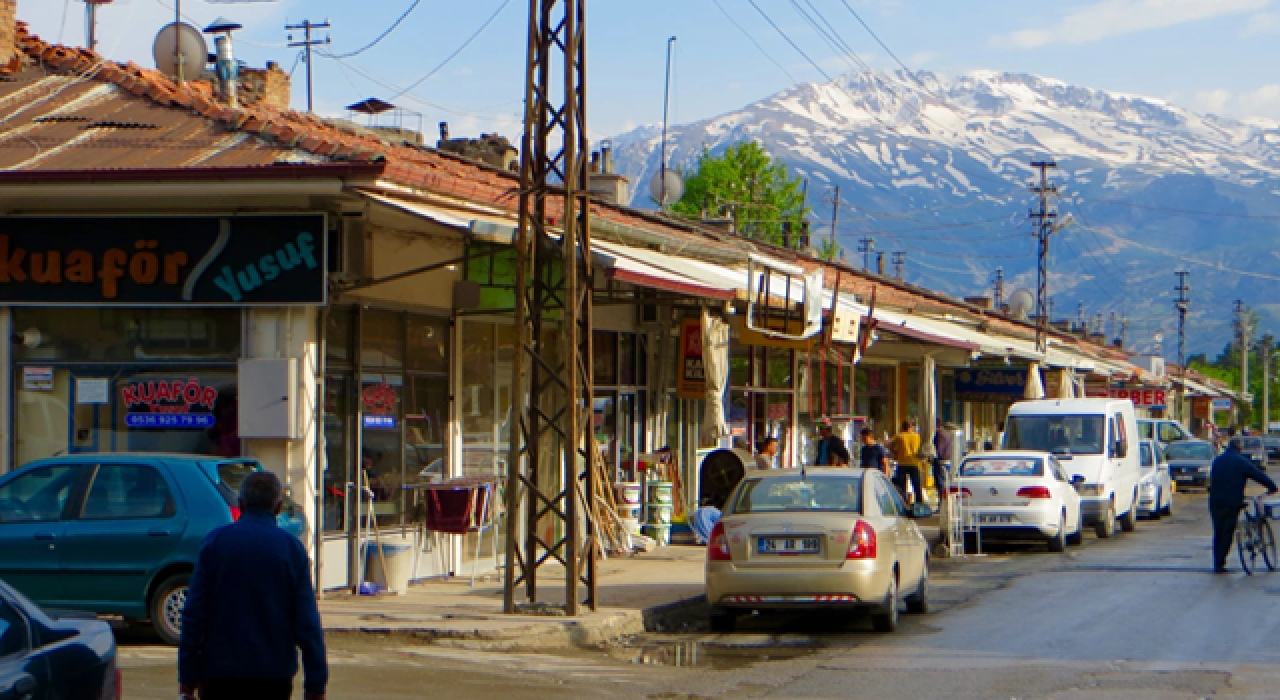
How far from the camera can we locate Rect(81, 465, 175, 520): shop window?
12367mm

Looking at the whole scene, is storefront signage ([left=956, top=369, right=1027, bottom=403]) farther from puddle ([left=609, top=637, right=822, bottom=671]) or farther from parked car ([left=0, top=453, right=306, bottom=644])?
parked car ([left=0, top=453, right=306, bottom=644])

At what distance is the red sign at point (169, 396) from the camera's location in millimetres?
15320

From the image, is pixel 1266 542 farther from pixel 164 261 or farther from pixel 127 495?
pixel 127 495

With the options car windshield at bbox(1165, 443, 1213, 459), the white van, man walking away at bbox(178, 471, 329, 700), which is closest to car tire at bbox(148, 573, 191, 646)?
man walking away at bbox(178, 471, 329, 700)

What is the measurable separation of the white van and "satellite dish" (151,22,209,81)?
49.9 feet

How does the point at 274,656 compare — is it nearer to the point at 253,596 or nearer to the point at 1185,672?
the point at 253,596

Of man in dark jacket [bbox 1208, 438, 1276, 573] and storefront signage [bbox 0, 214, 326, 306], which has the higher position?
storefront signage [bbox 0, 214, 326, 306]

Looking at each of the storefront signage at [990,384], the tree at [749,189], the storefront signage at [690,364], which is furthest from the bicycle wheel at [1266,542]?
the tree at [749,189]

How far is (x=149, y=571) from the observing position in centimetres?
1223

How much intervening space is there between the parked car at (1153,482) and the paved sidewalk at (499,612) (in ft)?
50.8

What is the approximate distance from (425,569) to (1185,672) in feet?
29.3

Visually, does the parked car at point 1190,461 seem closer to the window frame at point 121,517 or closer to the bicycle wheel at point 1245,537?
the bicycle wheel at point 1245,537

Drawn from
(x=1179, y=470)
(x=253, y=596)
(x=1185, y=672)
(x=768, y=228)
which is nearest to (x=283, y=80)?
(x=1185, y=672)

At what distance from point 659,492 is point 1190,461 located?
29.7 metres
